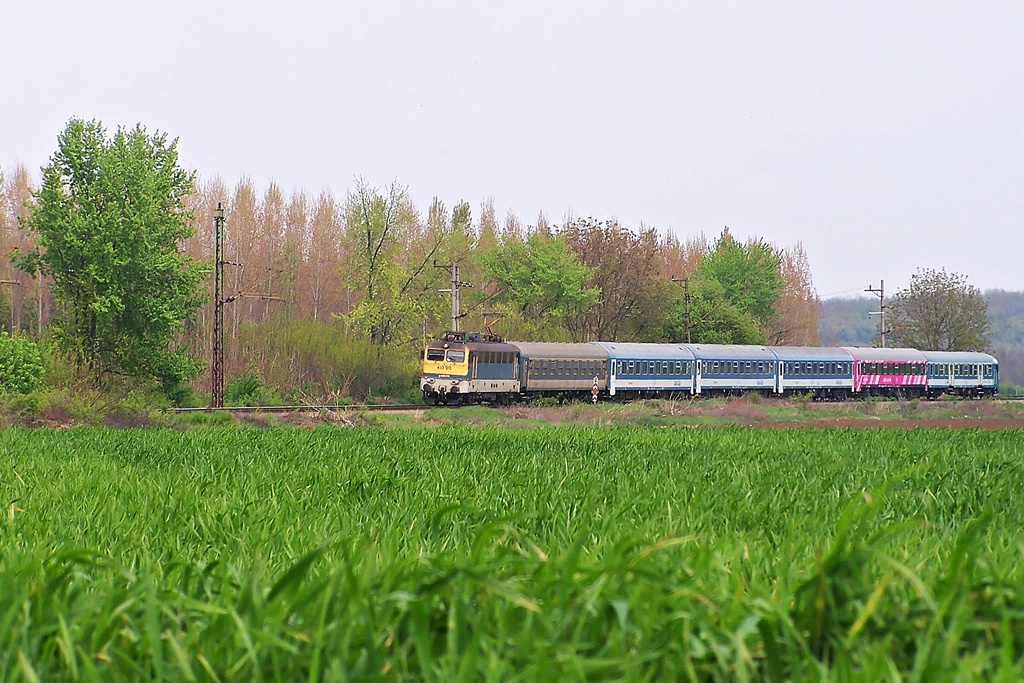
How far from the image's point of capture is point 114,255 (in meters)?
41.8

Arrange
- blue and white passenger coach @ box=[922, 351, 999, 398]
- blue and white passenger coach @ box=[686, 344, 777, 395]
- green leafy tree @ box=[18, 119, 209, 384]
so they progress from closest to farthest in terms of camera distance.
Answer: green leafy tree @ box=[18, 119, 209, 384] → blue and white passenger coach @ box=[686, 344, 777, 395] → blue and white passenger coach @ box=[922, 351, 999, 398]

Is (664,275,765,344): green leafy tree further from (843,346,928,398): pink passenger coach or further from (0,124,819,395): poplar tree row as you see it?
(843,346,928,398): pink passenger coach

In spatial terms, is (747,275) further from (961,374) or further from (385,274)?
(385,274)

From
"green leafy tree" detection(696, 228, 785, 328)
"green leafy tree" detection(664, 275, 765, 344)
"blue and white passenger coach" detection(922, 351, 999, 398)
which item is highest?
"green leafy tree" detection(696, 228, 785, 328)

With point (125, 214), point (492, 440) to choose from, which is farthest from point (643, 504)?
point (125, 214)

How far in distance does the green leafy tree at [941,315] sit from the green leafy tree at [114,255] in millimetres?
65074

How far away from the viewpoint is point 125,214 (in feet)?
139

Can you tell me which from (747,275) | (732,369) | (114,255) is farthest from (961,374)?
(114,255)

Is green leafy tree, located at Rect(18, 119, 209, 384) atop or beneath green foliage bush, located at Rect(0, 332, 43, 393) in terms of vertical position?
atop

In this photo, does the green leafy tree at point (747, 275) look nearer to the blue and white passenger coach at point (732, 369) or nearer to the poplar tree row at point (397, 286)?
the poplar tree row at point (397, 286)

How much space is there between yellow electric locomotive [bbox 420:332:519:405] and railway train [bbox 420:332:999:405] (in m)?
0.04

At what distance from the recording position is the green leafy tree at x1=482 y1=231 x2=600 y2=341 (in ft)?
235

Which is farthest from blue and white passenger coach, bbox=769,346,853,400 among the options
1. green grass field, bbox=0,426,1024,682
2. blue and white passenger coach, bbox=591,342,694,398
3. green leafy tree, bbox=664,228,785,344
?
green grass field, bbox=0,426,1024,682

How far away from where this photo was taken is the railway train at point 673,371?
152 ft
